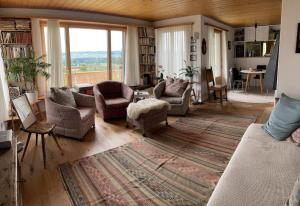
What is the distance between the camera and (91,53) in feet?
19.9

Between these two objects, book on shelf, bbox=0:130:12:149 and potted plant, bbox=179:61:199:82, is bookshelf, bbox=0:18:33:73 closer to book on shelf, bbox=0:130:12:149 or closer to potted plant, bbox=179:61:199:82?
book on shelf, bbox=0:130:12:149

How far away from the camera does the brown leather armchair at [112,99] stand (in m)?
5.00

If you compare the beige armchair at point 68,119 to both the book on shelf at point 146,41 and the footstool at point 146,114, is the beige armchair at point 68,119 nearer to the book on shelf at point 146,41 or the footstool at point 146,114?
the footstool at point 146,114

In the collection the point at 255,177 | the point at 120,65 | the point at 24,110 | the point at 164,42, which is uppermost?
the point at 164,42

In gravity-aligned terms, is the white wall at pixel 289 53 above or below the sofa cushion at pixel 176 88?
above

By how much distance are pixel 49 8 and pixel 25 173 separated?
364cm

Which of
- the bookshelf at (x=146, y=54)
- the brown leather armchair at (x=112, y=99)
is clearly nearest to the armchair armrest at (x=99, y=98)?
the brown leather armchair at (x=112, y=99)

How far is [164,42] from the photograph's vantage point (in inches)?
275

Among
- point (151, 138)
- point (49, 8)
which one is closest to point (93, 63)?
point (49, 8)

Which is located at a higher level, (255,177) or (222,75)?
(222,75)

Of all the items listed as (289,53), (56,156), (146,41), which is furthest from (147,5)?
(56,156)

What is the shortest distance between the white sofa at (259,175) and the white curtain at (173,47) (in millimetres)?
4459

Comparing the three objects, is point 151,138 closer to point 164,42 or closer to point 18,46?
point 18,46

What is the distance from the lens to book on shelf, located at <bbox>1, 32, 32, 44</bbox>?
183 inches
